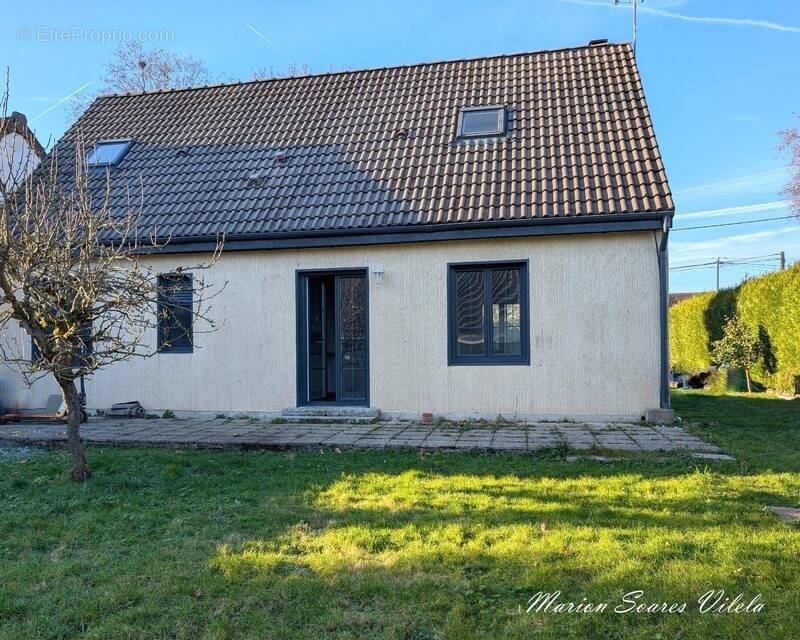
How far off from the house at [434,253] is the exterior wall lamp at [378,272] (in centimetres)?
2

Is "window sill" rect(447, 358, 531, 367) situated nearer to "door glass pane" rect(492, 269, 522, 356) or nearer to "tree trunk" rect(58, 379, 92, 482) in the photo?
"door glass pane" rect(492, 269, 522, 356)

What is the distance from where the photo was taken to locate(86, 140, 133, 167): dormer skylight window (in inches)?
446

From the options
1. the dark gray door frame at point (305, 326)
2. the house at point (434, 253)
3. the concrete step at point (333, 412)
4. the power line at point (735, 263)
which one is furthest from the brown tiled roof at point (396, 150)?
the power line at point (735, 263)

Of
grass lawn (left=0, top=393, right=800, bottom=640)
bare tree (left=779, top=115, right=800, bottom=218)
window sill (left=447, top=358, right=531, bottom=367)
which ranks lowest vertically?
grass lawn (left=0, top=393, right=800, bottom=640)

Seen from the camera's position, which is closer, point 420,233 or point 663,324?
point 663,324

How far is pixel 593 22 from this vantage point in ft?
42.7

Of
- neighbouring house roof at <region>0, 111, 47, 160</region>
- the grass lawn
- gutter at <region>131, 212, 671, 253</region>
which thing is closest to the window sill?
gutter at <region>131, 212, 671, 253</region>

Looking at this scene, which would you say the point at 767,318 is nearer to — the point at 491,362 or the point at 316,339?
the point at 491,362

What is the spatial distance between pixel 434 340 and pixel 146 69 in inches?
789

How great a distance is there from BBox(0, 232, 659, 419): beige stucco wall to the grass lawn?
7.91 feet

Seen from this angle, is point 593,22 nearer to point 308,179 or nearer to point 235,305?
point 308,179

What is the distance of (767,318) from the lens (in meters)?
13.9

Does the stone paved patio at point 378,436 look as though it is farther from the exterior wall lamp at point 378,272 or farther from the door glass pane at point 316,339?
the exterior wall lamp at point 378,272

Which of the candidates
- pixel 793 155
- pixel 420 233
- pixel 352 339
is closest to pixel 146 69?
pixel 352 339
